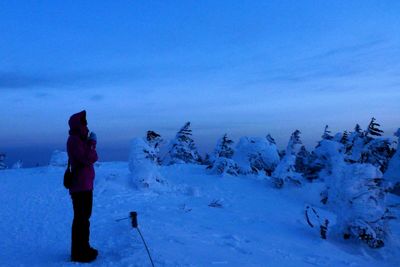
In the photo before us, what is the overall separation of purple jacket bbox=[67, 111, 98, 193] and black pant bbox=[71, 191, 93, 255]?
16 cm

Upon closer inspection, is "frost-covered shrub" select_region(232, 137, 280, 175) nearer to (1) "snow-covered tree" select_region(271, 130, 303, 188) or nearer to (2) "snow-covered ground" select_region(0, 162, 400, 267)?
(1) "snow-covered tree" select_region(271, 130, 303, 188)

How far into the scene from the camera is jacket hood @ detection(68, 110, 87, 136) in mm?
7331

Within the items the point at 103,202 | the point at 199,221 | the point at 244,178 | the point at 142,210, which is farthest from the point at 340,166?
the point at 244,178

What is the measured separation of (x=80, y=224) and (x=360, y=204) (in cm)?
876

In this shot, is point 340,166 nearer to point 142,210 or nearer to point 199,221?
point 199,221

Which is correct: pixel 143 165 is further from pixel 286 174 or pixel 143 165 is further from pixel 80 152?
pixel 80 152

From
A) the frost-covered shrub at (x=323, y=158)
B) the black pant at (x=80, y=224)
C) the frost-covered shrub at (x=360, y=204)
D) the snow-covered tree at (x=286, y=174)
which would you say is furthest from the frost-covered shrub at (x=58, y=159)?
the black pant at (x=80, y=224)

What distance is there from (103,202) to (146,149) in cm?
442

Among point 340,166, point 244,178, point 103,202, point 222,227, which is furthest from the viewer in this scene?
point 244,178

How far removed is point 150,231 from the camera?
10.1 m

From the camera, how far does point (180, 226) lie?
37.6 feet

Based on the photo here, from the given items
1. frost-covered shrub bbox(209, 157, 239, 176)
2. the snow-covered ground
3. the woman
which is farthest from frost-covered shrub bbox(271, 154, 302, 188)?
the woman

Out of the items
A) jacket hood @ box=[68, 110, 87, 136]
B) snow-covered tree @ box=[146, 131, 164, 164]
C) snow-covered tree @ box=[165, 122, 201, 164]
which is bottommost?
snow-covered tree @ box=[165, 122, 201, 164]

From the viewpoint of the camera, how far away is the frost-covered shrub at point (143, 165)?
18781 millimetres
